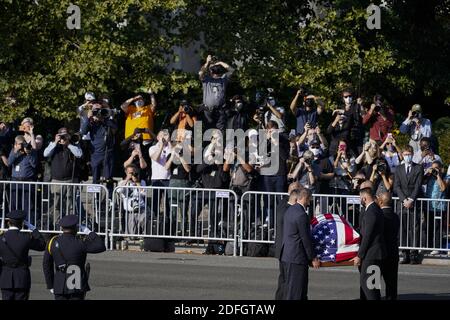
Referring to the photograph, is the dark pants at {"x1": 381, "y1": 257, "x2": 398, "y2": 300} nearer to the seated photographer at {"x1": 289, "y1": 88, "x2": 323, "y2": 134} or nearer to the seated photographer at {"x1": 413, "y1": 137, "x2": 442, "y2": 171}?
the seated photographer at {"x1": 413, "y1": 137, "x2": 442, "y2": 171}

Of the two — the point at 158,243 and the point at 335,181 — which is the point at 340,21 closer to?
the point at 335,181

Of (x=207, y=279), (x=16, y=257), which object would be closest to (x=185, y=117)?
(x=207, y=279)

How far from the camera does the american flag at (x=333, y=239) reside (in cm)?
1743

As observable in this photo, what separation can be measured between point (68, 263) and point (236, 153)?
342 inches

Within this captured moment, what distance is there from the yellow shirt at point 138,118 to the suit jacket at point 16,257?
34.2ft

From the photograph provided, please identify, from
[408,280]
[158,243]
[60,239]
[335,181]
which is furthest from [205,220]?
[60,239]

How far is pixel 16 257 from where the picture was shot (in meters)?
16.1

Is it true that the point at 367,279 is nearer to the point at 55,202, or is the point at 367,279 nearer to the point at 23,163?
the point at 55,202

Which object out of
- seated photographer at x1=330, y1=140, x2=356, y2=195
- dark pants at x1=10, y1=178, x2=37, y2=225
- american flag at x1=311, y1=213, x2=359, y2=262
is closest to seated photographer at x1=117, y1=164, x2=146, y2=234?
dark pants at x1=10, y1=178, x2=37, y2=225

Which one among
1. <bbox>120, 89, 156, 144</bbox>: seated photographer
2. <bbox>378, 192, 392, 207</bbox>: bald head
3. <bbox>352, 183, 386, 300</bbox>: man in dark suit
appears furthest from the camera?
<bbox>120, 89, 156, 144</bbox>: seated photographer

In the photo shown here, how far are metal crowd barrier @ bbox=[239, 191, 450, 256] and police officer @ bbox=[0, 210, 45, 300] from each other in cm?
754

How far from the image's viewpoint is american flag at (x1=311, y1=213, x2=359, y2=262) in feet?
57.2

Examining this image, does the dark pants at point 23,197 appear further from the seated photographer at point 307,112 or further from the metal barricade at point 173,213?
the seated photographer at point 307,112

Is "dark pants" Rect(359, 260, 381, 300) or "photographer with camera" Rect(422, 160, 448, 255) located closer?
"dark pants" Rect(359, 260, 381, 300)
